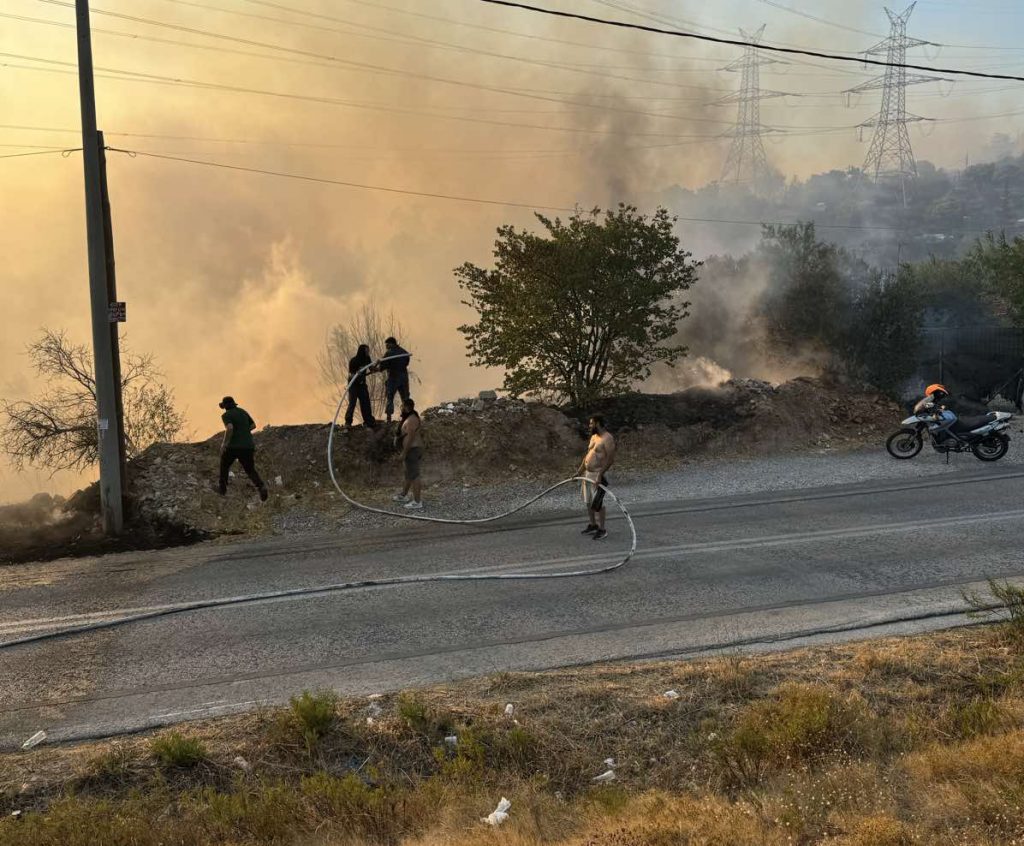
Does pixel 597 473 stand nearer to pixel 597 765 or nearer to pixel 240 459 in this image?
pixel 597 765

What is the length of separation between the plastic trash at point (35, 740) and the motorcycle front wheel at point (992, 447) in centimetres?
1450

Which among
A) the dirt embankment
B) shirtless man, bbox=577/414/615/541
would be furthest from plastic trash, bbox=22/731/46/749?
shirtless man, bbox=577/414/615/541

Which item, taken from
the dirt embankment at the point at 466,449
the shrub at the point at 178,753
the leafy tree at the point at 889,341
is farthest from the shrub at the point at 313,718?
the leafy tree at the point at 889,341

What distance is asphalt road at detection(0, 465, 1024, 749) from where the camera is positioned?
20.2ft

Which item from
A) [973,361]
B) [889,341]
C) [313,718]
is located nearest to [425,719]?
[313,718]

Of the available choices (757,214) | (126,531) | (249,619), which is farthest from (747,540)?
(757,214)

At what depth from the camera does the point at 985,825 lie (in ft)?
12.4

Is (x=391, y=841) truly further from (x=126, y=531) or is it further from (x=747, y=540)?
(x=126, y=531)

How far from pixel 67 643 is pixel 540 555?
484cm

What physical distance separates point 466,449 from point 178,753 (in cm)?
1037

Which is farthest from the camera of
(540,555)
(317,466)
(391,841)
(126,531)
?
(317,466)

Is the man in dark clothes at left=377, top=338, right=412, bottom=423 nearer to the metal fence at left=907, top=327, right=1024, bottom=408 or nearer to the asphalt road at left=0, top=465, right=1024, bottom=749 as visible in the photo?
the asphalt road at left=0, top=465, right=1024, bottom=749

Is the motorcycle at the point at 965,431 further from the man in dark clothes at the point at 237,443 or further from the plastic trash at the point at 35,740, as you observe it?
the plastic trash at the point at 35,740

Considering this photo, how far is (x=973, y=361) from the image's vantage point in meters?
20.5
